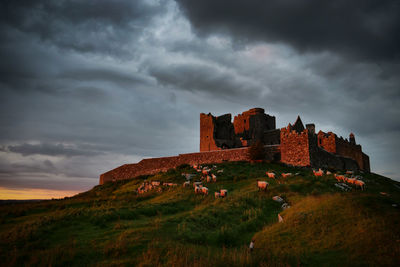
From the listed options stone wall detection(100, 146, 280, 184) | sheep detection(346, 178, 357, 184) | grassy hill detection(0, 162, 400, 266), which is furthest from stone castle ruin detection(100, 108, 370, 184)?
grassy hill detection(0, 162, 400, 266)

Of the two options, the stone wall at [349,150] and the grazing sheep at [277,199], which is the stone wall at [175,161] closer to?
the stone wall at [349,150]

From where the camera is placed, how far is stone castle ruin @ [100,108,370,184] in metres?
37.7

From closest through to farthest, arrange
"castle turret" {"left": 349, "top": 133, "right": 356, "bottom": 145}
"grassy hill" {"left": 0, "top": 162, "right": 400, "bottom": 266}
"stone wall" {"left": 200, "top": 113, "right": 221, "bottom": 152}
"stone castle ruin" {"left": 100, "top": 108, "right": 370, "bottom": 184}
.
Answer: "grassy hill" {"left": 0, "top": 162, "right": 400, "bottom": 266} < "stone castle ruin" {"left": 100, "top": 108, "right": 370, "bottom": 184} < "castle turret" {"left": 349, "top": 133, "right": 356, "bottom": 145} < "stone wall" {"left": 200, "top": 113, "right": 221, "bottom": 152}

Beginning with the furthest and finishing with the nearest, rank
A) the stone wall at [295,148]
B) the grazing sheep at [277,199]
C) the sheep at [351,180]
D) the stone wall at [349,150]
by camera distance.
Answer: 1. the stone wall at [349,150]
2. the stone wall at [295,148]
3. the sheep at [351,180]
4. the grazing sheep at [277,199]

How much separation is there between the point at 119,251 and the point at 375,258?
9545 millimetres

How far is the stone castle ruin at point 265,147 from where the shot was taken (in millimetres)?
37719

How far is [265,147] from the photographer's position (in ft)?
Answer: 139

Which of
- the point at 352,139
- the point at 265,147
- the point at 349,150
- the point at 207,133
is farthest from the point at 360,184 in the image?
the point at 207,133

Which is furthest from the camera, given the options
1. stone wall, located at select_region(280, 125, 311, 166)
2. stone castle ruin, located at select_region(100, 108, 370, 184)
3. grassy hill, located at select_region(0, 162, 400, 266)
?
stone castle ruin, located at select_region(100, 108, 370, 184)

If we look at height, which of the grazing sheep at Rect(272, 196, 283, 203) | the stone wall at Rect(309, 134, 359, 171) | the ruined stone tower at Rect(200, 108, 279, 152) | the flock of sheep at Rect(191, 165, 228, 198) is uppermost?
the ruined stone tower at Rect(200, 108, 279, 152)

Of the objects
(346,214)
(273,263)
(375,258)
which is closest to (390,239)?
(375,258)

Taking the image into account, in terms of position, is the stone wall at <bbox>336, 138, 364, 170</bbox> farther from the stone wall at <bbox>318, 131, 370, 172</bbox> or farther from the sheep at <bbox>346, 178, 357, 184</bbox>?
the sheep at <bbox>346, 178, 357, 184</bbox>

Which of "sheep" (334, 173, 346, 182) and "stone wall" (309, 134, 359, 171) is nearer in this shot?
"sheep" (334, 173, 346, 182)

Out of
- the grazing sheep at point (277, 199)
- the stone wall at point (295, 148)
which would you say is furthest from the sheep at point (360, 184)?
the stone wall at point (295, 148)
